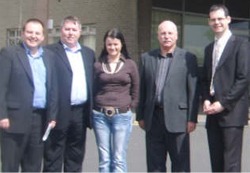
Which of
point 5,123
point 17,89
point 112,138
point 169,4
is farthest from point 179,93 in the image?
point 169,4

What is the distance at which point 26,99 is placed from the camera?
597 centimetres

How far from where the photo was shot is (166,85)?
6246 mm

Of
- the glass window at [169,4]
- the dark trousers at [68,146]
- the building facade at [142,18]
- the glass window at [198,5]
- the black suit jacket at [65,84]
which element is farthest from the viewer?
the glass window at [198,5]

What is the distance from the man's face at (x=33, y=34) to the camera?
19.9 feet

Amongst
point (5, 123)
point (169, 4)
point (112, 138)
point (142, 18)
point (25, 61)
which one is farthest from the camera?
point (169, 4)

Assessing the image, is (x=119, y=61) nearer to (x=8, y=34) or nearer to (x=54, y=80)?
(x=54, y=80)

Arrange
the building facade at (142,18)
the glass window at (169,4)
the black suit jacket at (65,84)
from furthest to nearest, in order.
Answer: the glass window at (169,4) < the building facade at (142,18) < the black suit jacket at (65,84)

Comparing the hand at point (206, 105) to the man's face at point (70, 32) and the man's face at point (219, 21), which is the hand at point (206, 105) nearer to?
the man's face at point (219, 21)

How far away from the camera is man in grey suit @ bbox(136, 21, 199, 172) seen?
20.5ft

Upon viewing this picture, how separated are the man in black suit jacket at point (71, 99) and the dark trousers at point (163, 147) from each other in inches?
30.7

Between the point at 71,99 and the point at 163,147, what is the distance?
1.14m

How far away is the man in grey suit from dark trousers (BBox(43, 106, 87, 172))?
0.75m

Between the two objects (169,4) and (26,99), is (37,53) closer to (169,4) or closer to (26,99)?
(26,99)

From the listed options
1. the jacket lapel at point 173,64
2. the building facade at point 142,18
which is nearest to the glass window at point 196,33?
the building facade at point 142,18
